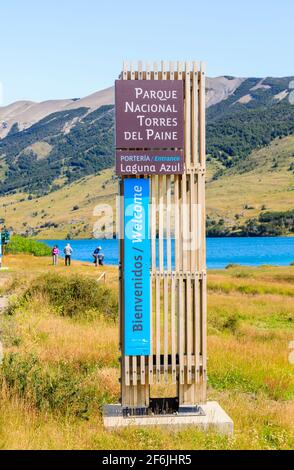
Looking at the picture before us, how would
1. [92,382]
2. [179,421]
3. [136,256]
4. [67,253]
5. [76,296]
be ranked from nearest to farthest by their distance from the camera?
[179,421], [136,256], [92,382], [76,296], [67,253]

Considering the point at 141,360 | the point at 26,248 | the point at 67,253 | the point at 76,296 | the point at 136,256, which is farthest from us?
the point at 26,248

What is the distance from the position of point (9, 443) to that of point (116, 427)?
180cm

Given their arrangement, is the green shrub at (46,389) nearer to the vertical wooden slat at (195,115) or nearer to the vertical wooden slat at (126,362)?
the vertical wooden slat at (126,362)

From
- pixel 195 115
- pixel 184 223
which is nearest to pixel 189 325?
pixel 184 223

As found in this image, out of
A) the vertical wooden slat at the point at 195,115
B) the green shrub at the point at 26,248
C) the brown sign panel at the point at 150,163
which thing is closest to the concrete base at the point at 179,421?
the brown sign panel at the point at 150,163

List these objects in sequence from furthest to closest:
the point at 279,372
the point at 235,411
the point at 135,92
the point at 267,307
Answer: the point at 267,307
the point at 279,372
the point at 235,411
the point at 135,92

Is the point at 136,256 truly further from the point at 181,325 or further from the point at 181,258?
the point at 181,325

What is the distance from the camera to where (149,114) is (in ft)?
31.5

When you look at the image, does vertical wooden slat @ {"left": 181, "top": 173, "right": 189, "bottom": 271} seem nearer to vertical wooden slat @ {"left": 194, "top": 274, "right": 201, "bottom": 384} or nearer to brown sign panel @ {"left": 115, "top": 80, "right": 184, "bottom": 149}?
vertical wooden slat @ {"left": 194, "top": 274, "right": 201, "bottom": 384}

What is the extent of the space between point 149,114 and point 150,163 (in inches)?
26.8

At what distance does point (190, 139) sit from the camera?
9766 millimetres

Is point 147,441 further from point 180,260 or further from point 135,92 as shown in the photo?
point 135,92

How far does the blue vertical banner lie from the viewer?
9516 mm
